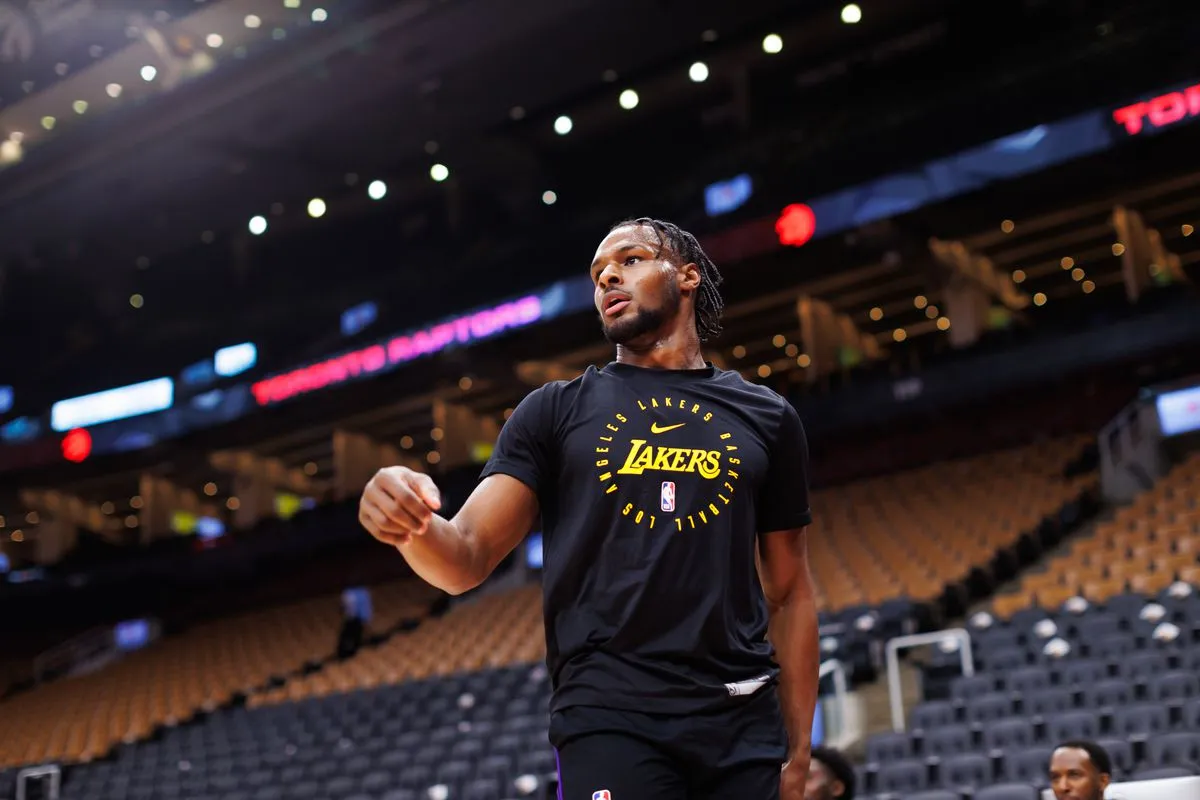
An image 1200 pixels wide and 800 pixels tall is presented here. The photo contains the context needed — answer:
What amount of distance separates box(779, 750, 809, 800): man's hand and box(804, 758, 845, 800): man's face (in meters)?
2.37

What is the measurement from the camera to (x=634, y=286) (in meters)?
2.21

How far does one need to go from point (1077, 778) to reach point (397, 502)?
10.9ft

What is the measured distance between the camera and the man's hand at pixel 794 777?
2.02 metres

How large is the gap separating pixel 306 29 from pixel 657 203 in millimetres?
5625

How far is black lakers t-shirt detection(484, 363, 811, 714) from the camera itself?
1.92m

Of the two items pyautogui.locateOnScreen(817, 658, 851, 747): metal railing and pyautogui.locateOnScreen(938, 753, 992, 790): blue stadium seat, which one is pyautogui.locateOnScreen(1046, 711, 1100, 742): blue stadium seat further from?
pyautogui.locateOnScreen(817, 658, 851, 747): metal railing

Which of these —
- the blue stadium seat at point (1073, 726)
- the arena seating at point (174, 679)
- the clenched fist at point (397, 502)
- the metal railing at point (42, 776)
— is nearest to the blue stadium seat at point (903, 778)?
the blue stadium seat at point (1073, 726)

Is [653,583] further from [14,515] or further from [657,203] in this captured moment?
[14,515]

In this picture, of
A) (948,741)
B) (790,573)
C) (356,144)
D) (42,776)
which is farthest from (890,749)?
(356,144)

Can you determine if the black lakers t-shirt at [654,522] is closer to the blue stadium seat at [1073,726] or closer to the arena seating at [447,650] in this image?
the blue stadium seat at [1073,726]

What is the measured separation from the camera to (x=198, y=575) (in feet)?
75.9

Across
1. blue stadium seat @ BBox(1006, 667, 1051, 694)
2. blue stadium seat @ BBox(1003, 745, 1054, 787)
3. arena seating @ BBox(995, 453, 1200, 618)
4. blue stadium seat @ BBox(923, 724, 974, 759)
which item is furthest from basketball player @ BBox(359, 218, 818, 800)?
arena seating @ BBox(995, 453, 1200, 618)

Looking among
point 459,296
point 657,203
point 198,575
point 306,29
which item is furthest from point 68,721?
point 657,203

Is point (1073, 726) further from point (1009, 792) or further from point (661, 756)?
point (661, 756)
